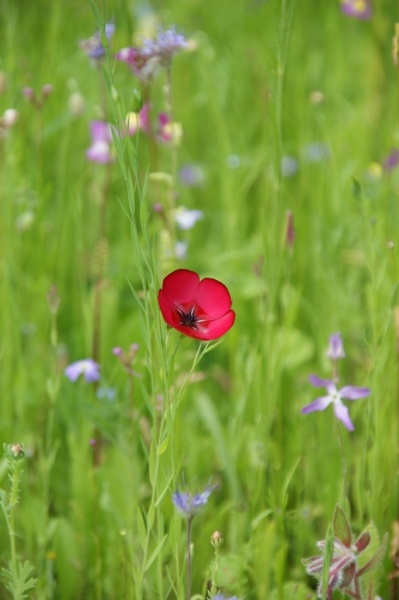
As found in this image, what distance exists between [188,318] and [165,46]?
413 mm

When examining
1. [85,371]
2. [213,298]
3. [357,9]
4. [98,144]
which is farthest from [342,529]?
[357,9]

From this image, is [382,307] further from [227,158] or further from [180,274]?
[180,274]

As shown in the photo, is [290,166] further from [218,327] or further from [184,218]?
[218,327]

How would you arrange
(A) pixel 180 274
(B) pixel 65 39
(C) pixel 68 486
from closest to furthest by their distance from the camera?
(A) pixel 180 274
(C) pixel 68 486
(B) pixel 65 39

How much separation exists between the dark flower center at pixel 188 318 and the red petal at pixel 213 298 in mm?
11

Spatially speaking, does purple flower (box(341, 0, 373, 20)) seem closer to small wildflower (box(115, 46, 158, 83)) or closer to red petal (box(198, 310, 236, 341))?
small wildflower (box(115, 46, 158, 83))

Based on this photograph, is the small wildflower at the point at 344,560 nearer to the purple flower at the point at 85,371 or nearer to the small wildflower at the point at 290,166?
the purple flower at the point at 85,371

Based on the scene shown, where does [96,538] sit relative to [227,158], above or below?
below

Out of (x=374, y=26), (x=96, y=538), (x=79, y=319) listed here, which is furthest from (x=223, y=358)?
(x=374, y=26)

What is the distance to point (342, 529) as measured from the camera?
1.94 feet

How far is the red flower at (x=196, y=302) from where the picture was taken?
0.53 m

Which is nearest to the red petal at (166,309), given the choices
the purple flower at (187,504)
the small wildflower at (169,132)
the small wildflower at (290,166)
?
the purple flower at (187,504)

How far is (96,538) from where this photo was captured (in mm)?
733

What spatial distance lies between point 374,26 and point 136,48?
0.97m
